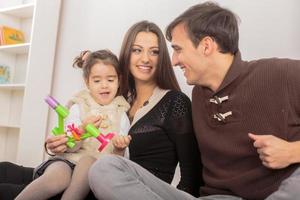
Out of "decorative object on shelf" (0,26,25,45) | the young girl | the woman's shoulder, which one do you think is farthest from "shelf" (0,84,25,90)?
the woman's shoulder

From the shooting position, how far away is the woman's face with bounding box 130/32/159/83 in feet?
5.19

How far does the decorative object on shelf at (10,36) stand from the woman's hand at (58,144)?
5.72ft

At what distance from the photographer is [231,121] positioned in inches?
47.4

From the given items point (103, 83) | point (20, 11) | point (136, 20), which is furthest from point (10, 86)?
point (103, 83)

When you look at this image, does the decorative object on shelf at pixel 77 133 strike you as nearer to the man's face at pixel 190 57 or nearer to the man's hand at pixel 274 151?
the man's face at pixel 190 57

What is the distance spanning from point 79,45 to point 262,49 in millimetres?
1381

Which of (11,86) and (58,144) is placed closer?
(58,144)

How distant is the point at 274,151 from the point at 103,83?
798mm

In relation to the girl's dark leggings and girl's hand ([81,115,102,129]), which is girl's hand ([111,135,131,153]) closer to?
girl's hand ([81,115,102,129])

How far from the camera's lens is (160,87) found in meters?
1.61

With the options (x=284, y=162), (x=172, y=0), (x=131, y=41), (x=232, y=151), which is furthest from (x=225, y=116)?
(x=172, y=0)

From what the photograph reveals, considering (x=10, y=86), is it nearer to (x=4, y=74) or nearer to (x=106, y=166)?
(x=4, y=74)

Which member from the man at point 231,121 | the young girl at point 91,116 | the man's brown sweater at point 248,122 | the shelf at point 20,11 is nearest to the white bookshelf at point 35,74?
the shelf at point 20,11

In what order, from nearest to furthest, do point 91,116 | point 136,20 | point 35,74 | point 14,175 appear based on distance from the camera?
point 91,116, point 14,175, point 136,20, point 35,74
